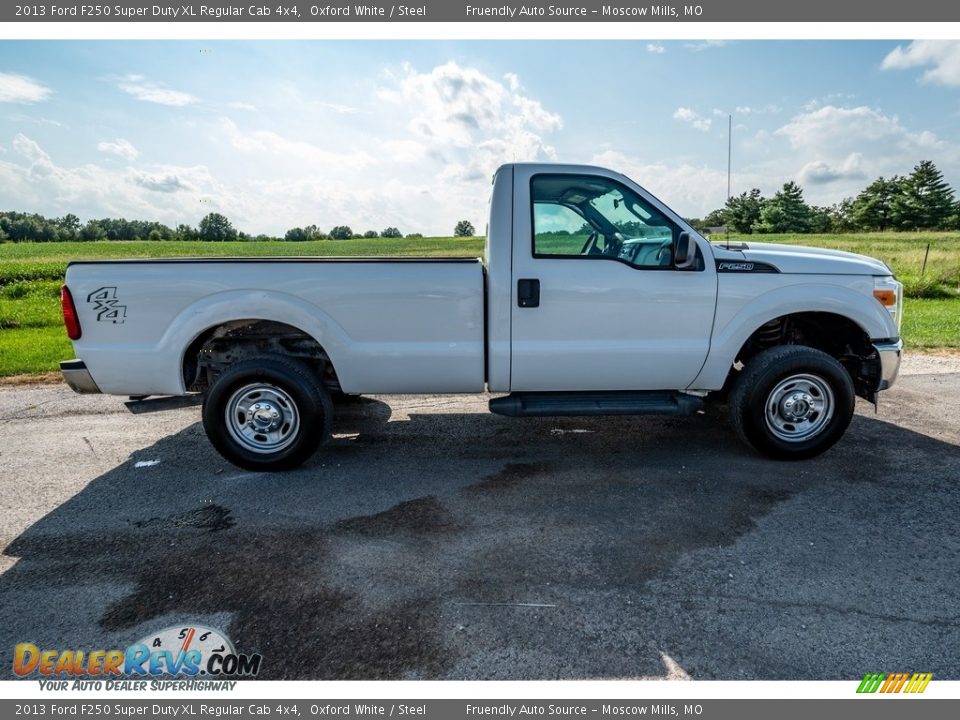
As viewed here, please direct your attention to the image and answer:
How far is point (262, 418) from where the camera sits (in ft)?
14.2

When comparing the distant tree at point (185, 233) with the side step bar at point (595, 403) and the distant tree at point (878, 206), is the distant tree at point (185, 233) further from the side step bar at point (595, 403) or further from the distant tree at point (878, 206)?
the distant tree at point (878, 206)

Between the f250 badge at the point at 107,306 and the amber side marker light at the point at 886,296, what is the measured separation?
18.2 feet

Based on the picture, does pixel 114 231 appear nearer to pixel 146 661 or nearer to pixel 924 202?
pixel 146 661

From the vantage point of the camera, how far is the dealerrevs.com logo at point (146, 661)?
242cm

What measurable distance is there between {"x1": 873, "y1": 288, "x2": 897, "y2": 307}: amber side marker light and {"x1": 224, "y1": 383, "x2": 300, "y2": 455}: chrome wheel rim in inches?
175

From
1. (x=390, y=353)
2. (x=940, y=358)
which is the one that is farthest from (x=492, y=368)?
(x=940, y=358)

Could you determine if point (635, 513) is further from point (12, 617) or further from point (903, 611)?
point (12, 617)

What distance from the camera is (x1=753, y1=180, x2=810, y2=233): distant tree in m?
52.4

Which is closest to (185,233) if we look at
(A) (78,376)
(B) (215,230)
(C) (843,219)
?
(B) (215,230)

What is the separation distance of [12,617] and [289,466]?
6.11 ft

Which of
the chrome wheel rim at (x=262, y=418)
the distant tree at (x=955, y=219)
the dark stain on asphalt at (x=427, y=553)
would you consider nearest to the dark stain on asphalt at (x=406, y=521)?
the dark stain on asphalt at (x=427, y=553)

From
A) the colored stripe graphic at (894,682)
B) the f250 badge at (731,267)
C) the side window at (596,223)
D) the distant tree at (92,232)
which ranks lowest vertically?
the colored stripe graphic at (894,682)

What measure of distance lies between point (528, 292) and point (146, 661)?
3007 mm

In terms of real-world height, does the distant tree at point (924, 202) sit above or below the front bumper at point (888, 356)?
above
